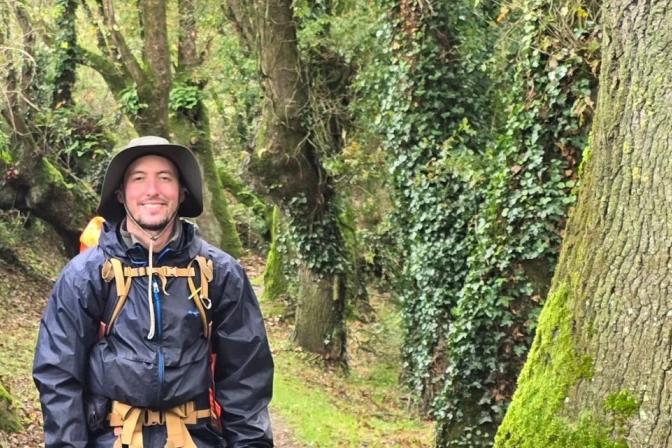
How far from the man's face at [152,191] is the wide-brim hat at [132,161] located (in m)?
0.03

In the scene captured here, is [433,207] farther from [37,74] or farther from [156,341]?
[37,74]

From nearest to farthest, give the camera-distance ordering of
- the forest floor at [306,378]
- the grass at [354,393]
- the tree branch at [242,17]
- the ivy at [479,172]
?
the ivy at [479,172] < the forest floor at [306,378] < the grass at [354,393] < the tree branch at [242,17]

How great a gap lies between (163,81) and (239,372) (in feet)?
40.2

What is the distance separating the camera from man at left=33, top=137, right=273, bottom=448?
300 centimetres

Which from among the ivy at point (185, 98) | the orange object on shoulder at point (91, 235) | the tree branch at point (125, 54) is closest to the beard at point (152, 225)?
the orange object on shoulder at point (91, 235)

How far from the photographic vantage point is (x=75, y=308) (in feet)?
10.0

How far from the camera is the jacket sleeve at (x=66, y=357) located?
2.96 m

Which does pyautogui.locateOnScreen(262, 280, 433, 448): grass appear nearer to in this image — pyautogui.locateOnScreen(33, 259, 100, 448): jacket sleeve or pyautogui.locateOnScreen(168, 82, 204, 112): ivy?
pyautogui.locateOnScreen(168, 82, 204, 112): ivy

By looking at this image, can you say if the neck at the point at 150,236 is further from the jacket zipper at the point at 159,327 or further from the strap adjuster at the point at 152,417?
the strap adjuster at the point at 152,417

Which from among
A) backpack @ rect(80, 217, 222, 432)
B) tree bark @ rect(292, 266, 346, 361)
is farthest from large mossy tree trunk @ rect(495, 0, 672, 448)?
tree bark @ rect(292, 266, 346, 361)

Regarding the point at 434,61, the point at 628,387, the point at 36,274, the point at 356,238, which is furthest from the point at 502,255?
the point at 36,274

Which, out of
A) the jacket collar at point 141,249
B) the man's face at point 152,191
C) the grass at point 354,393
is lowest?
the grass at point 354,393

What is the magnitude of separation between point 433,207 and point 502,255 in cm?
287

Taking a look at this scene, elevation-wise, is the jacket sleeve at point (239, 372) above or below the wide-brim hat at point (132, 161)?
below
